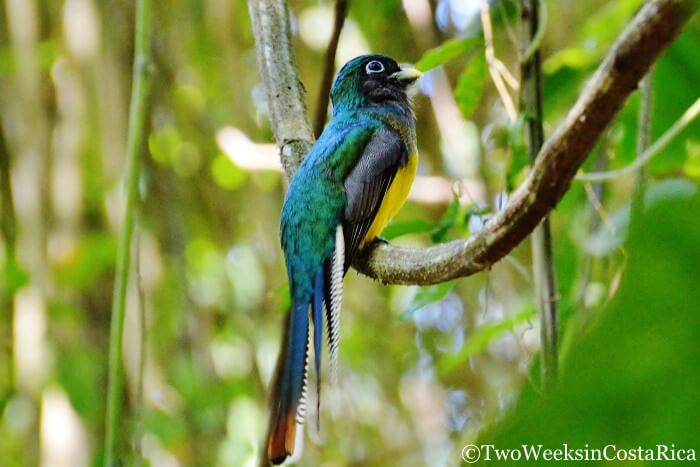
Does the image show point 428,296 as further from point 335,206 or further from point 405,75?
point 405,75

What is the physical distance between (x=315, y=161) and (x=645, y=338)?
2459mm

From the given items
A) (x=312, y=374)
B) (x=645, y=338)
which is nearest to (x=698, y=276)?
(x=645, y=338)

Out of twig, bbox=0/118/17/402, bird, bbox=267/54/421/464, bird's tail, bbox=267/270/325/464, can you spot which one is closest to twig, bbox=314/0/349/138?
bird, bbox=267/54/421/464

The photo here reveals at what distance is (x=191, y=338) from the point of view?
418 centimetres

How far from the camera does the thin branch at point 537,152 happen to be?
2176 millimetres

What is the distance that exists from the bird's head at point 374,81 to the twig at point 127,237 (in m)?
1.28

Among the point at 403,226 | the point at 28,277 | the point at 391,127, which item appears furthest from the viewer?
the point at 28,277

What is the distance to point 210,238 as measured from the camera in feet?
16.9

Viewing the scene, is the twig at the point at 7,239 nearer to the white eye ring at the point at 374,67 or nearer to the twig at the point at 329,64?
the white eye ring at the point at 374,67

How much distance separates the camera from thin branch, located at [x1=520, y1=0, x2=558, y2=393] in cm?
218

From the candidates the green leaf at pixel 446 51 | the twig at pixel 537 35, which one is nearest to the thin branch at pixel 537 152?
the twig at pixel 537 35

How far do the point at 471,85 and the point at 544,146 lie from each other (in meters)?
1.63

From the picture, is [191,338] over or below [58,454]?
over

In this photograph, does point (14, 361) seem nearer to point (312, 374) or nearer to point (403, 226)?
point (312, 374)
